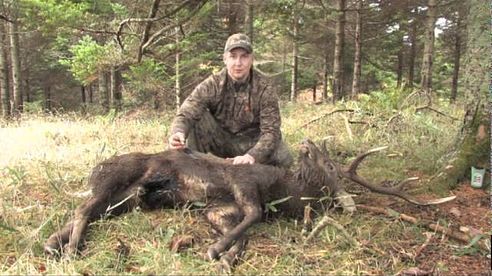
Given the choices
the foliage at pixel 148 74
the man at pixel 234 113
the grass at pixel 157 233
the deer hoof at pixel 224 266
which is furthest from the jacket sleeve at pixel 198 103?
the foliage at pixel 148 74

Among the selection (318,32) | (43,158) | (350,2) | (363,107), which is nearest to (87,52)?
(43,158)

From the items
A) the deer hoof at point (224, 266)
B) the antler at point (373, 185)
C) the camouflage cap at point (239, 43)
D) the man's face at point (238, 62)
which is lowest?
the deer hoof at point (224, 266)

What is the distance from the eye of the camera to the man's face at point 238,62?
4.41 meters

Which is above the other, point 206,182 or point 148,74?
point 148,74

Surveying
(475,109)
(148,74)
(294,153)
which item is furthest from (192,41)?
(475,109)

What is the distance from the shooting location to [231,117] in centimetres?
489

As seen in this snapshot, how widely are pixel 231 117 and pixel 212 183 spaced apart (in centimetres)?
133

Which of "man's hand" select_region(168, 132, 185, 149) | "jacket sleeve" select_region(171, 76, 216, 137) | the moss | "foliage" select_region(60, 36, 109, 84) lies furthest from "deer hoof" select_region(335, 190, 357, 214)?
"foliage" select_region(60, 36, 109, 84)

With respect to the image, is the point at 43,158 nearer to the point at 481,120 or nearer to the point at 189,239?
the point at 189,239

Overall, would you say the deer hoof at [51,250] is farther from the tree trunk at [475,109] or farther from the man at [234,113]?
the tree trunk at [475,109]

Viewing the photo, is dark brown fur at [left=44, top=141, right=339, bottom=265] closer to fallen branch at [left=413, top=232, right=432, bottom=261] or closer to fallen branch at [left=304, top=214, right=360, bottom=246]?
fallen branch at [left=304, top=214, right=360, bottom=246]

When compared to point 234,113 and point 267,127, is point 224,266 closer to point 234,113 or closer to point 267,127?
point 267,127

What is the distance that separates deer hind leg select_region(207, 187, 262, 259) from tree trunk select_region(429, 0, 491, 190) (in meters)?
1.88

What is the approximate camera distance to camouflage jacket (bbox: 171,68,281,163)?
4.57m
